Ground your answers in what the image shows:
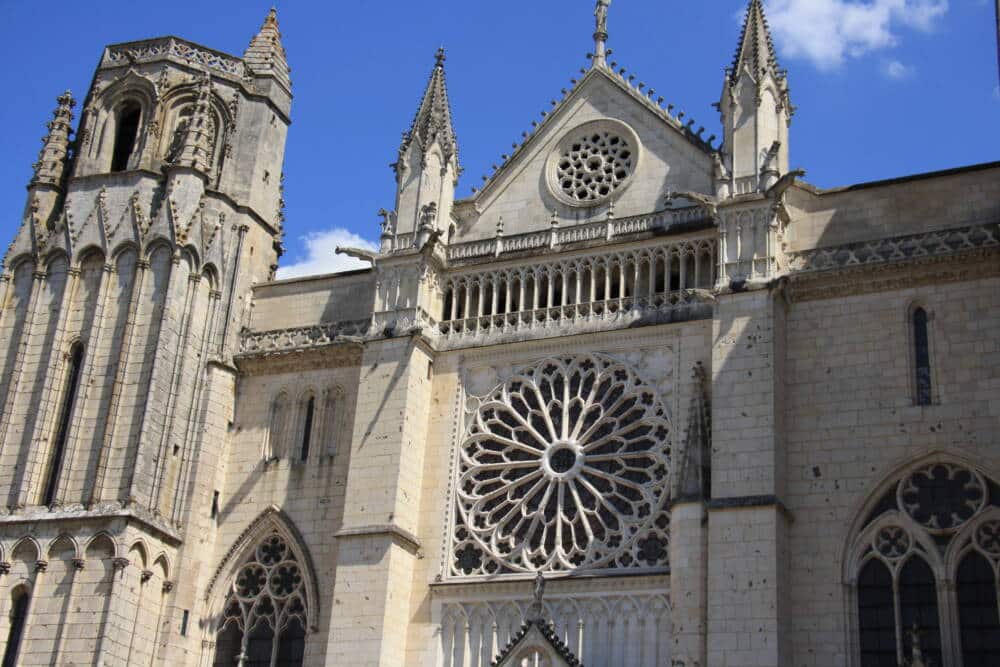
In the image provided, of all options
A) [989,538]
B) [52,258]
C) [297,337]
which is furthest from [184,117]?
[989,538]

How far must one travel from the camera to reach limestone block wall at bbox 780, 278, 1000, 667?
20.7 metres

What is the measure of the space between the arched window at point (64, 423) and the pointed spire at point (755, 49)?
1315 centimetres

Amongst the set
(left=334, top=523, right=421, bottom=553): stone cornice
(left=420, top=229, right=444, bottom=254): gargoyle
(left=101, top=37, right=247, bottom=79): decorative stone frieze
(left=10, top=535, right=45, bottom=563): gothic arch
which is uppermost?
(left=101, top=37, right=247, bottom=79): decorative stone frieze

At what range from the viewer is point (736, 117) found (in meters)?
24.5

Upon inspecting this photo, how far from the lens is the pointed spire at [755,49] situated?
24.7 meters

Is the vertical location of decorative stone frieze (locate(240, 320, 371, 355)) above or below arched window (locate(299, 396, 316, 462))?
above

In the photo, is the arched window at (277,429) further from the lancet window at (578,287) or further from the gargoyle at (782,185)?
the gargoyle at (782,185)

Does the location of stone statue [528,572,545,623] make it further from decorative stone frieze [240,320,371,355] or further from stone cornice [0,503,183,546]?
stone cornice [0,503,183,546]

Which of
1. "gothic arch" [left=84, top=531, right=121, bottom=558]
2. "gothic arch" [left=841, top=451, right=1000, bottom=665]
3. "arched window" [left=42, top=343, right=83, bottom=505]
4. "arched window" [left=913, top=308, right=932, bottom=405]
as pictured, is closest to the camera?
"gothic arch" [left=841, top=451, right=1000, bottom=665]

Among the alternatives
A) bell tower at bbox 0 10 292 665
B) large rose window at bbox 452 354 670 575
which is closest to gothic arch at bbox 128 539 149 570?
bell tower at bbox 0 10 292 665

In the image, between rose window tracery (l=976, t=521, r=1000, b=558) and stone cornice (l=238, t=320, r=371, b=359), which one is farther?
stone cornice (l=238, t=320, r=371, b=359)

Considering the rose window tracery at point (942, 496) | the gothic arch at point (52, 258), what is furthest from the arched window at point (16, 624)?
the rose window tracery at point (942, 496)

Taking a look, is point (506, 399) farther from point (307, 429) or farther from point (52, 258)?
point (52, 258)

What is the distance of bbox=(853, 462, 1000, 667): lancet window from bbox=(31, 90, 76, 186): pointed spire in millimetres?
17418
